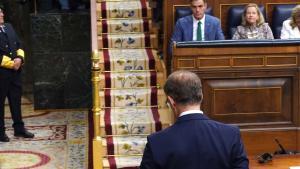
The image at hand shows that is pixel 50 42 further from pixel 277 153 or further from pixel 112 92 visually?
pixel 277 153

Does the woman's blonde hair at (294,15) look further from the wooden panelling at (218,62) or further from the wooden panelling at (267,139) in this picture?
the wooden panelling at (267,139)

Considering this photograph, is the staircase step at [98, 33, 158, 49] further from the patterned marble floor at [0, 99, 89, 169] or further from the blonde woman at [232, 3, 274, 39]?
the blonde woman at [232, 3, 274, 39]

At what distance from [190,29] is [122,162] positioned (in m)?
1.35

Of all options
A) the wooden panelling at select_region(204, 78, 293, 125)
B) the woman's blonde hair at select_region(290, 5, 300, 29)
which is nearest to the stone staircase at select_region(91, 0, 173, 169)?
the wooden panelling at select_region(204, 78, 293, 125)

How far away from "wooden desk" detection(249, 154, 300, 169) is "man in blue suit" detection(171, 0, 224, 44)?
5.22 ft

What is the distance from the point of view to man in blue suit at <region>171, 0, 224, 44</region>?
6.09 metres

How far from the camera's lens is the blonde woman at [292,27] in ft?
19.5

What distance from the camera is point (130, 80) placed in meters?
6.72

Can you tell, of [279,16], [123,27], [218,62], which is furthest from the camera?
[123,27]

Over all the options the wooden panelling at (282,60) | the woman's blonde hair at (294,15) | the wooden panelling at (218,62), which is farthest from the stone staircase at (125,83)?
the woman's blonde hair at (294,15)

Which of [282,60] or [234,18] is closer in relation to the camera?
[282,60]

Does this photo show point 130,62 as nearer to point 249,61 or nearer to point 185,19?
point 185,19

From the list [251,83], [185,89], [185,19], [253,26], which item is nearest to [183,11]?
[185,19]

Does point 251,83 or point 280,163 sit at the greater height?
point 251,83
